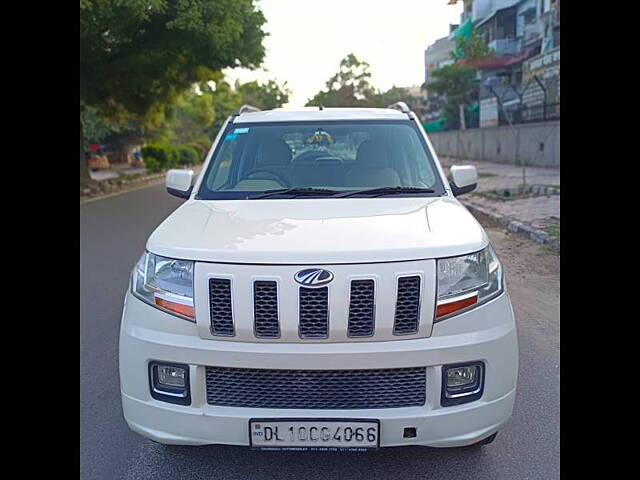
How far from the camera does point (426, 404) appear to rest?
2598 mm

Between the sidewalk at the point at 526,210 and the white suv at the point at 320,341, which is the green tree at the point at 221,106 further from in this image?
the white suv at the point at 320,341

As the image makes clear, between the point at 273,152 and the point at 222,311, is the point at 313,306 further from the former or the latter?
the point at 273,152

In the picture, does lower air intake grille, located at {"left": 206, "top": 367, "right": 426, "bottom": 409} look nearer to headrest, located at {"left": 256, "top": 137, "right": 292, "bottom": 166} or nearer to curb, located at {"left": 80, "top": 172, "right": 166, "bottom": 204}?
headrest, located at {"left": 256, "top": 137, "right": 292, "bottom": 166}

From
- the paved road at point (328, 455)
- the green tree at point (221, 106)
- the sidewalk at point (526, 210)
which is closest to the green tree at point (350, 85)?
the green tree at point (221, 106)

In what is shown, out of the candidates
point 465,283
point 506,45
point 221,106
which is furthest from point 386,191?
point 221,106

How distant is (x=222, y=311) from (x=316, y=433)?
68 cm

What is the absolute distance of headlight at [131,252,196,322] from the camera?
270cm

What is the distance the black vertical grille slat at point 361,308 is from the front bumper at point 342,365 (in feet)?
0.20

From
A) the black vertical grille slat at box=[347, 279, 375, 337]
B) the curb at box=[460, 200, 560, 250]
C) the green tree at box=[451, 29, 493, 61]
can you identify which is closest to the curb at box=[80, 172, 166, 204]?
the curb at box=[460, 200, 560, 250]

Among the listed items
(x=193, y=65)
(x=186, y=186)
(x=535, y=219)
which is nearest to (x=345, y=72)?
(x=193, y=65)

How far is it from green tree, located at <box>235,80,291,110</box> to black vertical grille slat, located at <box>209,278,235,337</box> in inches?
2586
